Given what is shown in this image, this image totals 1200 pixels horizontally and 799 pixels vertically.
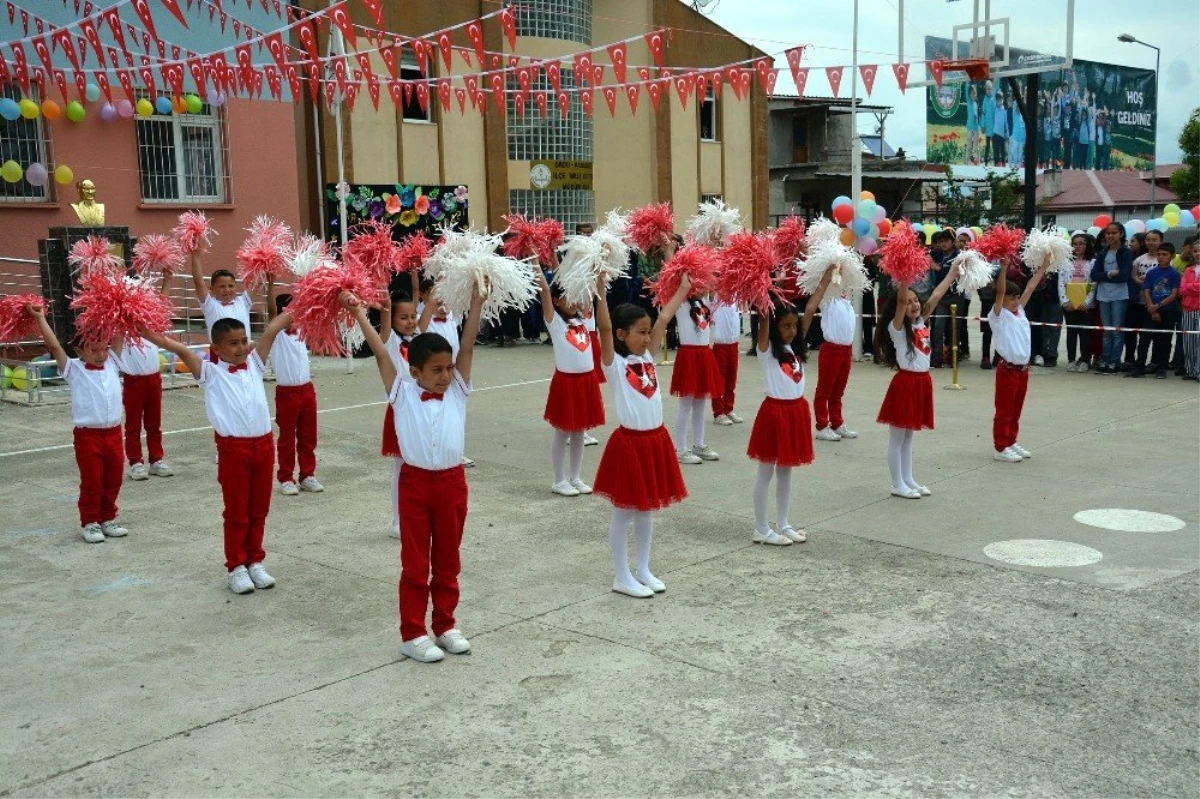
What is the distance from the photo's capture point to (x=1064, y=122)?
39719mm

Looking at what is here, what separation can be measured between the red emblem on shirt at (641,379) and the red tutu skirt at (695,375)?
3.46m

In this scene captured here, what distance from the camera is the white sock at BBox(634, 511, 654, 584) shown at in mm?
5902

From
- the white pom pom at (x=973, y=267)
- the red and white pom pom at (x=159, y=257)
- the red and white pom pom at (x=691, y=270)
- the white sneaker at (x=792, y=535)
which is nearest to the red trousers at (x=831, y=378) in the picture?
the white pom pom at (x=973, y=267)

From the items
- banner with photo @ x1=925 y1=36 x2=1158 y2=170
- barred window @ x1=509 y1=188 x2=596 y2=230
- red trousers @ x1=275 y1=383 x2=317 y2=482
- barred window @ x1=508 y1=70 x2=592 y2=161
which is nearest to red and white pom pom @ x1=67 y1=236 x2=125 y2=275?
red trousers @ x1=275 y1=383 x2=317 y2=482

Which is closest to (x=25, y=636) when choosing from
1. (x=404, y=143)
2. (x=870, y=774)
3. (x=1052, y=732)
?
(x=870, y=774)

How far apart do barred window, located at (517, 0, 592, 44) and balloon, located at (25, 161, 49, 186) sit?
10957 mm

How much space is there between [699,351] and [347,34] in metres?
4.12

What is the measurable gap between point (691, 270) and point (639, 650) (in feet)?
7.28

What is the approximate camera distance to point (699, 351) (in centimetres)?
956

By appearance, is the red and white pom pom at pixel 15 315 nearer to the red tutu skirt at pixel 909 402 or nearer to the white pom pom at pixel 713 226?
the white pom pom at pixel 713 226

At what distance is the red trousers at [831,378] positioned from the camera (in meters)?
10.2

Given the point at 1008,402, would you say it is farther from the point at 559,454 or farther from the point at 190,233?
the point at 190,233

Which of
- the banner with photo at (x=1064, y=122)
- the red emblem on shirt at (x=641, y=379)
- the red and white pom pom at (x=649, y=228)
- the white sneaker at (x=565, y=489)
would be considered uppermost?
the banner with photo at (x=1064, y=122)

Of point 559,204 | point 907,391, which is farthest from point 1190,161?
point 907,391
